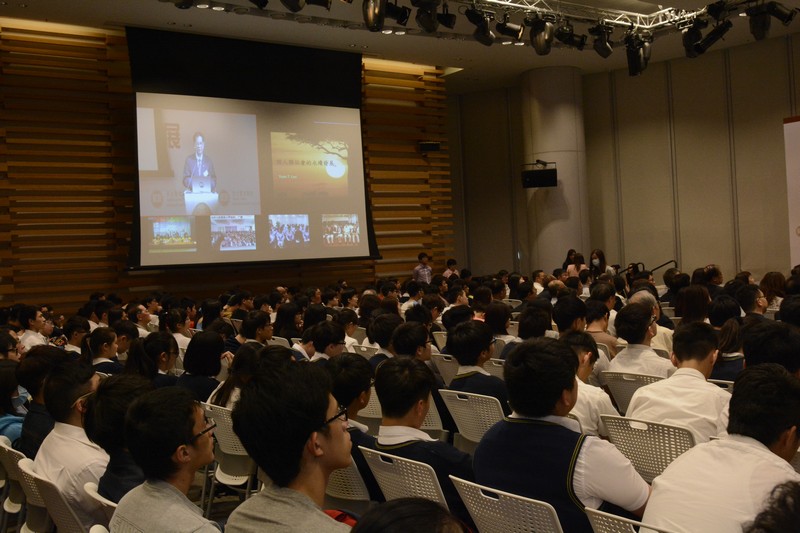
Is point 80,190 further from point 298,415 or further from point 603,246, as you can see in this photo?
point 298,415

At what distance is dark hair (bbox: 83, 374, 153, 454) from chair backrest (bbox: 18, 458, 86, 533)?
219mm

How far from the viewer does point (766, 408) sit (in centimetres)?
229

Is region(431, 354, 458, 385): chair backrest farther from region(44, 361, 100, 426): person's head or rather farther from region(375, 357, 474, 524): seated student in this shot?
region(44, 361, 100, 426): person's head

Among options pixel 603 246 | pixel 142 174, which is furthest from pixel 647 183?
pixel 142 174

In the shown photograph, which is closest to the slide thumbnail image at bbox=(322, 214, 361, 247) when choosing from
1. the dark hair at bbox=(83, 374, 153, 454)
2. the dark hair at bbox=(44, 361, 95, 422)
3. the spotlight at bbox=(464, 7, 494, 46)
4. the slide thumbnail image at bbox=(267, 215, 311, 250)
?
the slide thumbnail image at bbox=(267, 215, 311, 250)

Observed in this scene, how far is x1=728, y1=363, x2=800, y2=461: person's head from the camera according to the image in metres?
2.28

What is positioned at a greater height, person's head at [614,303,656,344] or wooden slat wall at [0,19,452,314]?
wooden slat wall at [0,19,452,314]

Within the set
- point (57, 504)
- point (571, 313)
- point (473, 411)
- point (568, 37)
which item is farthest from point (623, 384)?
point (568, 37)

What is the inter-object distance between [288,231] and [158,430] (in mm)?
11805

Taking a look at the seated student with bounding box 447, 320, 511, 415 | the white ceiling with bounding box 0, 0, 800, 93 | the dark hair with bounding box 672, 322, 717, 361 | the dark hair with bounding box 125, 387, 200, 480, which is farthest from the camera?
the white ceiling with bounding box 0, 0, 800, 93

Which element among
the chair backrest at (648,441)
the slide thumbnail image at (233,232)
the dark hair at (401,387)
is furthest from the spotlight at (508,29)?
the dark hair at (401,387)

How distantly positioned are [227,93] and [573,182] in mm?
7199

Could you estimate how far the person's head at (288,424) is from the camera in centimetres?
179

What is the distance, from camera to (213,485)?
4.51 meters
